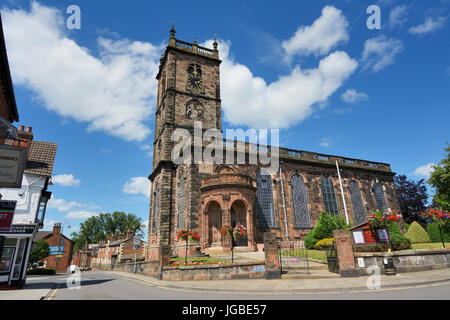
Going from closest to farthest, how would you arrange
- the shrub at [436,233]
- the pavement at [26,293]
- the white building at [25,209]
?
the pavement at [26,293] < the white building at [25,209] < the shrub at [436,233]

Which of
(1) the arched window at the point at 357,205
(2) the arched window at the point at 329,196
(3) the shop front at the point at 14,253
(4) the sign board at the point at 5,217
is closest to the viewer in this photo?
(4) the sign board at the point at 5,217

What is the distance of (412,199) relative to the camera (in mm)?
40781

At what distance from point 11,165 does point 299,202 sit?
96.5 ft

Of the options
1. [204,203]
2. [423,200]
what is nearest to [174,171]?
[204,203]

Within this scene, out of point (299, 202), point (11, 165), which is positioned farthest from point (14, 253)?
point (299, 202)

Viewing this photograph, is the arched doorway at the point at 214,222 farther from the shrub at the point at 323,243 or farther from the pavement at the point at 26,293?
the pavement at the point at 26,293

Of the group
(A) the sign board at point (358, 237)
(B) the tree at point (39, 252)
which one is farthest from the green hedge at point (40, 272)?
(A) the sign board at point (358, 237)

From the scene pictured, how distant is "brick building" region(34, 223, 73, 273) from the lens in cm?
4944

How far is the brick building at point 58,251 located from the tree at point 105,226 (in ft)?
89.4

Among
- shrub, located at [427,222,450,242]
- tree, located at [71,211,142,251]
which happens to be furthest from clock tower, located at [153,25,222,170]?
tree, located at [71,211,142,251]

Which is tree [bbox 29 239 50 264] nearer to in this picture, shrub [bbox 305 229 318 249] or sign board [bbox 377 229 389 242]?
shrub [bbox 305 229 318 249]

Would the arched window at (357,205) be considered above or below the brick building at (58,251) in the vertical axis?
above

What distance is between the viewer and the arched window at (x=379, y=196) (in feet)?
118

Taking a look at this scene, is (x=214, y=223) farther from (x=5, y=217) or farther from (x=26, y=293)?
(x=5, y=217)
